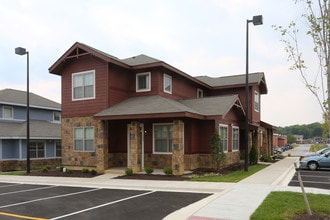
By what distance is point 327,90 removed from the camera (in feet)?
21.9

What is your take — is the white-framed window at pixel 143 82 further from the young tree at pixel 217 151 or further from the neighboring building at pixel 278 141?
the neighboring building at pixel 278 141

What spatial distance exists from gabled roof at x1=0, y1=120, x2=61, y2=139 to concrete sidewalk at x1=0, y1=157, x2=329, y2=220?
8399 millimetres

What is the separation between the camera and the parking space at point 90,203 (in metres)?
8.51

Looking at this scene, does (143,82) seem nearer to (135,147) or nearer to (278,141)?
(135,147)

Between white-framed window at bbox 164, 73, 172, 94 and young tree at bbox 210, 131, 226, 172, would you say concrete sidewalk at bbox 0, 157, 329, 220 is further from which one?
white-framed window at bbox 164, 73, 172, 94

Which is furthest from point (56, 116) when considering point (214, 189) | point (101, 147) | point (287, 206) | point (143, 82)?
point (287, 206)

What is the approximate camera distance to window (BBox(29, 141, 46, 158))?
26.8 meters

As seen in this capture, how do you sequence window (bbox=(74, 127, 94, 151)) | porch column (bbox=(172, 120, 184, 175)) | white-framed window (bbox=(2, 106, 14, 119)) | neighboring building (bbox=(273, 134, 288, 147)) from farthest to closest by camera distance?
neighboring building (bbox=(273, 134, 288, 147)), white-framed window (bbox=(2, 106, 14, 119)), window (bbox=(74, 127, 94, 151)), porch column (bbox=(172, 120, 184, 175))

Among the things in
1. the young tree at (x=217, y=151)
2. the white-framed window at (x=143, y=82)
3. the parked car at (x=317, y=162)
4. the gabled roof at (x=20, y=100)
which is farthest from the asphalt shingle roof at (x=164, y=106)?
the gabled roof at (x=20, y=100)

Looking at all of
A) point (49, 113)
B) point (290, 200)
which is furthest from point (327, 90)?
point (49, 113)

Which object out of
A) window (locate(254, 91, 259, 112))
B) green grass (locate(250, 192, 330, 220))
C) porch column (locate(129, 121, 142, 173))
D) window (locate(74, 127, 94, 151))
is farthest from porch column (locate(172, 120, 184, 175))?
window (locate(254, 91, 259, 112))

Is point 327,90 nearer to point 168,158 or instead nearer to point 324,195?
point 324,195

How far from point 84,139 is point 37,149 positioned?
1088 cm

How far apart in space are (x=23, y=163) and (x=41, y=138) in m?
2.57
